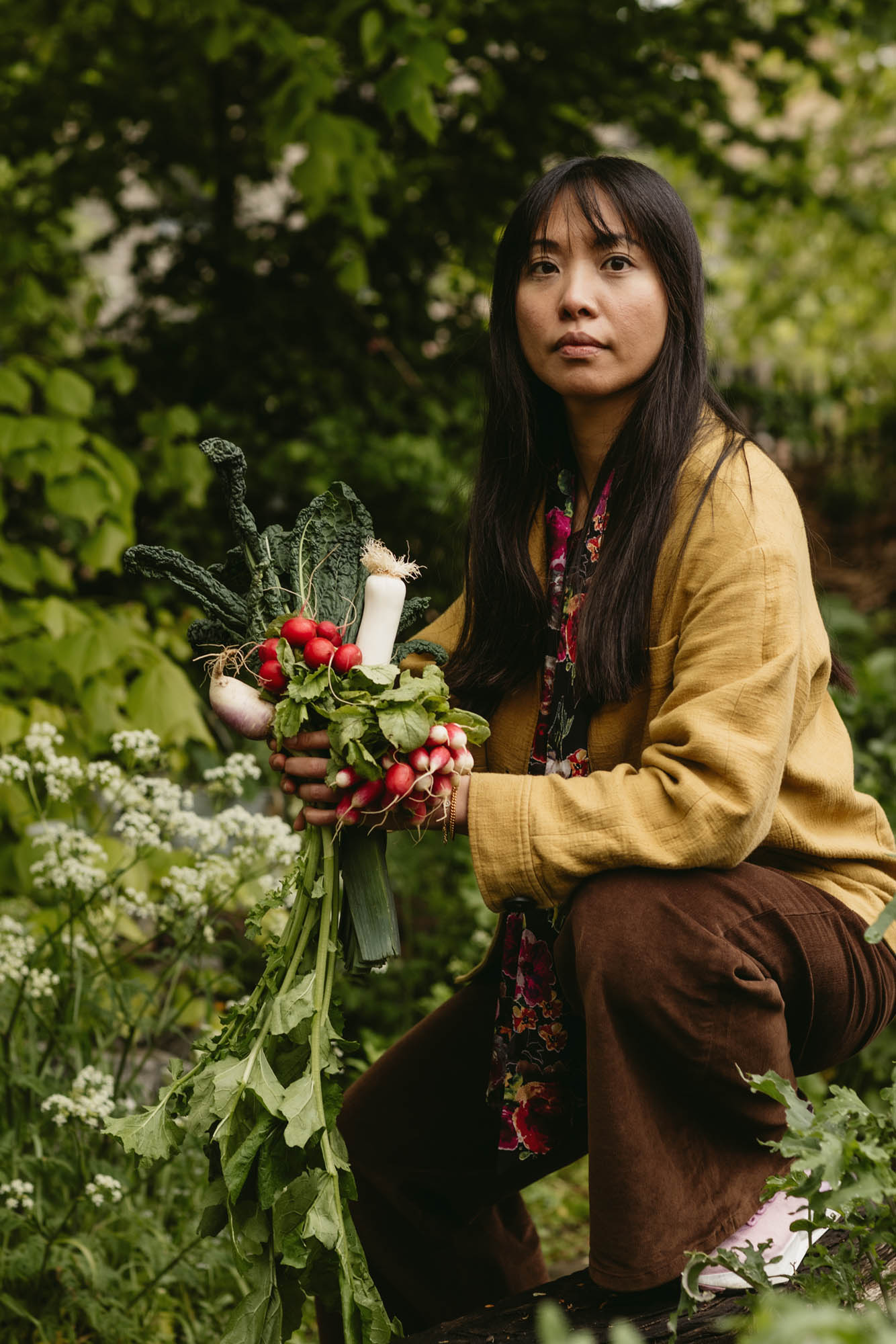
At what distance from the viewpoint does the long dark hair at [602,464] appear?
1889 millimetres

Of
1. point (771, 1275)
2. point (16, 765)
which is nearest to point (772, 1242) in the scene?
point (771, 1275)

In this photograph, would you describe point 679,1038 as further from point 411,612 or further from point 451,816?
point 411,612

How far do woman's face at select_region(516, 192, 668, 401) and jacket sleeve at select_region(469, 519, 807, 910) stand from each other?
0.36 metres

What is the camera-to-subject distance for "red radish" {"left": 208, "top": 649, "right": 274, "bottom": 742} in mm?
1818

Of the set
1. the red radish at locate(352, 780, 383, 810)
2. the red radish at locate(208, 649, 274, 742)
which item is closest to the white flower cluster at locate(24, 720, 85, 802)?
the red radish at locate(208, 649, 274, 742)

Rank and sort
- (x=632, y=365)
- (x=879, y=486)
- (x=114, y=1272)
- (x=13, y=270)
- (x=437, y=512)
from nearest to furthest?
1. (x=632, y=365)
2. (x=114, y=1272)
3. (x=13, y=270)
4. (x=437, y=512)
5. (x=879, y=486)

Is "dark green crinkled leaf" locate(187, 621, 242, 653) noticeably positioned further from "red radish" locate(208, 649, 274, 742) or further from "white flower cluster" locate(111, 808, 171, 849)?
"white flower cluster" locate(111, 808, 171, 849)

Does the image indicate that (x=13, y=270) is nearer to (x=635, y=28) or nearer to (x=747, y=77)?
(x=635, y=28)

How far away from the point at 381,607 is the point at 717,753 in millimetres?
512

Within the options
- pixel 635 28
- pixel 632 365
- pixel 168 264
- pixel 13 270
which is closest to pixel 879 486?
pixel 635 28

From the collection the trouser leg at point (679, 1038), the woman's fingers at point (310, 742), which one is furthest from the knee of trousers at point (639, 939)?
the woman's fingers at point (310, 742)

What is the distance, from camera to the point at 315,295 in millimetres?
4508

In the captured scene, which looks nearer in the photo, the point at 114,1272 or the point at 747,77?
the point at 114,1272

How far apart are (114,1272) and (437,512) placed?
8.22ft
